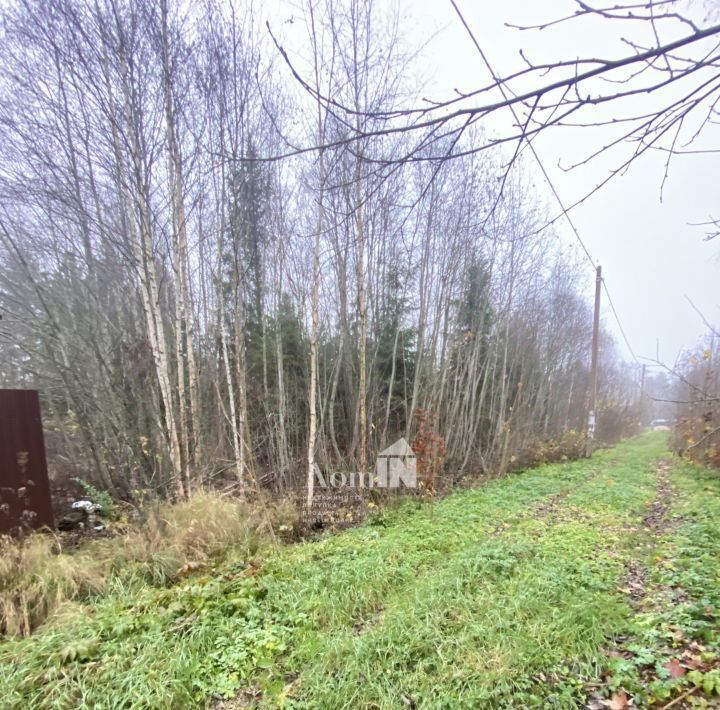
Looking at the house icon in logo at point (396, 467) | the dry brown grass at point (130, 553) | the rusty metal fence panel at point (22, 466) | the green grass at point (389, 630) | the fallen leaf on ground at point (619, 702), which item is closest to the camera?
the fallen leaf on ground at point (619, 702)

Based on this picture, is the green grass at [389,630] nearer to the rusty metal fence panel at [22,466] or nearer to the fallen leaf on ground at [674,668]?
the fallen leaf on ground at [674,668]

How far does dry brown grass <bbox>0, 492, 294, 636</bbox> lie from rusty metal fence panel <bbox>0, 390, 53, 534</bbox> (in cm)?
26

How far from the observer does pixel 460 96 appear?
4.26 ft

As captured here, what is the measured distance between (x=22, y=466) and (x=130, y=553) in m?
1.40

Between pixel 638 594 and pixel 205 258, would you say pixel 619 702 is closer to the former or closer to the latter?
pixel 638 594

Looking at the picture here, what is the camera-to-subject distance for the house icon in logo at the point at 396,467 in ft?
19.4

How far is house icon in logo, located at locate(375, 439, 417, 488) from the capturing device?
5.92 m

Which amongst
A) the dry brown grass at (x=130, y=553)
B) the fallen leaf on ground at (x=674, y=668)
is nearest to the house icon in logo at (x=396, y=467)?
the dry brown grass at (x=130, y=553)

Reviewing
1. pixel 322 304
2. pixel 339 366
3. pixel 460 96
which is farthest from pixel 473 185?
pixel 460 96

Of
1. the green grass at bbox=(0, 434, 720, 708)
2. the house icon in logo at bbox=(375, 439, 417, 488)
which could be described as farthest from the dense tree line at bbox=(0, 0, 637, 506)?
the green grass at bbox=(0, 434, 720, 708)

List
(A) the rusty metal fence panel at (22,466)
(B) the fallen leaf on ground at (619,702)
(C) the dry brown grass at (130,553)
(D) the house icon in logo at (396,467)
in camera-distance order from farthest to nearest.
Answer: (D) the house icon in logo at (396,467) < (A) the rusty metal fence panel at (22,466) < (C) the dry brown grass at (130,553) < (B) the fallen leaf on ground at (619,702)

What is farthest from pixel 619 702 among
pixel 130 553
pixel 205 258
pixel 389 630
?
pixel 205 258

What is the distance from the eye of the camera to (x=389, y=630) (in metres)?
2.16

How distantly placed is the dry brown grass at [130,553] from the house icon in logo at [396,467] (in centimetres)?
210
